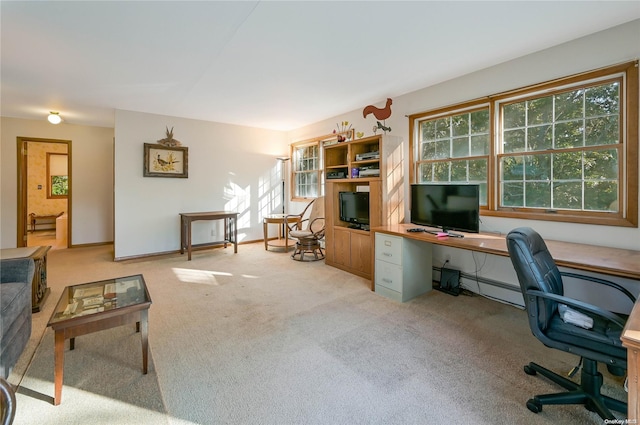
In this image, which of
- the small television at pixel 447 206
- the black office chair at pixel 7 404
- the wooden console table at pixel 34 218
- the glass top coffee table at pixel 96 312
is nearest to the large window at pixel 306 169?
the small television at pixel 447 206

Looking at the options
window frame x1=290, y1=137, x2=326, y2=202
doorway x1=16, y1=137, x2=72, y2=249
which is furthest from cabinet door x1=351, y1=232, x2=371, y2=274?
doorway x1=16, y1=137, x2=72, y2=249

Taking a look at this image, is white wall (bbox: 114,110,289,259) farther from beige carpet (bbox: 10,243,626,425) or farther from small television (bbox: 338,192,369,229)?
small television (bbox: 338,192,369,229)

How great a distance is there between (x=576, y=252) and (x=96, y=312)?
3397 mm

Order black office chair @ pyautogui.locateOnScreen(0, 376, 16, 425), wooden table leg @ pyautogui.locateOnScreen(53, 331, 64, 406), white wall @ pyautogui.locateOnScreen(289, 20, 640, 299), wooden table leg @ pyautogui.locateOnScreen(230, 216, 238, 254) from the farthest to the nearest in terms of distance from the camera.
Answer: wooden table leg @ pyautogui.locateOnScreen(230, 216, 238, 254)
white wall @ pyautogui.locateOnScreen(289, 20, 640, 299)
wooden table leg @ pyautogui.locateOnScreen(53, 331, 64, 406)
black office chair @ pyautogui.locateOnScreen(0, 376, 16, 425)

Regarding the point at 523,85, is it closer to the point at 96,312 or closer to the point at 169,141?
the point at 96,312

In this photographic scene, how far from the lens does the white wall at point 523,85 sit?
2.40m

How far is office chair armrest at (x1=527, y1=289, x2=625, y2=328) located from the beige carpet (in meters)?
0.61

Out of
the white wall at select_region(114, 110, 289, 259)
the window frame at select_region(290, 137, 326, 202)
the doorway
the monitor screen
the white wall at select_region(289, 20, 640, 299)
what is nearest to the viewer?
the white wall at select_region(289, 20, 640, 299)

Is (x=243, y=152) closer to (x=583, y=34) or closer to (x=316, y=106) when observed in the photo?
(x=316, y=106)

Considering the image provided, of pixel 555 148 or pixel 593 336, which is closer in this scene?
pixel 593 336

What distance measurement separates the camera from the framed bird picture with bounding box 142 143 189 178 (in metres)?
5.04

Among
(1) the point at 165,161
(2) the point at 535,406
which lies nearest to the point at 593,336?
(2) the point at 535,406

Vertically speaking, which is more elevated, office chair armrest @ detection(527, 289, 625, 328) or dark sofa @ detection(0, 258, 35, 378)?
office chair armrest @ detection(527, 289, 625, 328)

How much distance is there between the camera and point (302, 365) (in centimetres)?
203
